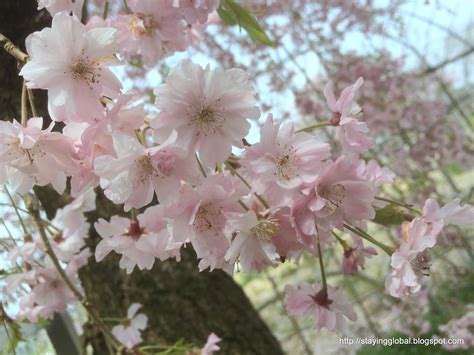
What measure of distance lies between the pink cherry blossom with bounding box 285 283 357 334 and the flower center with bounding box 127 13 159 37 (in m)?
0.52

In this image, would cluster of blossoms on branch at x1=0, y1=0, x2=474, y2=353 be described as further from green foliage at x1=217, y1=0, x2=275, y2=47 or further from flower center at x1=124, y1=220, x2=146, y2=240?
green foliage at x1=217, y1=0, x2=275, y2=47

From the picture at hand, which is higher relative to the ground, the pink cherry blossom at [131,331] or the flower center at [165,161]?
the flower center at [165,161]

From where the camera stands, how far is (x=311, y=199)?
22.4 inches

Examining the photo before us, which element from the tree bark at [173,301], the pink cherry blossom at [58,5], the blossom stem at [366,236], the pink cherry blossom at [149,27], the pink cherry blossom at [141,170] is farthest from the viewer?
the tree bark at [173,301]

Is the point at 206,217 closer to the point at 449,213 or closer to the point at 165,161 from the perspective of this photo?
the point at 165,161

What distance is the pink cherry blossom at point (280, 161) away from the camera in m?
0.57

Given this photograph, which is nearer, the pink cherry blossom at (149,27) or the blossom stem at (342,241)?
the blossom stem at (342,241)

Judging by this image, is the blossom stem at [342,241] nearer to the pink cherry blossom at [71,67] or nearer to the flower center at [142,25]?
the pink cherry blossom at [71,67]

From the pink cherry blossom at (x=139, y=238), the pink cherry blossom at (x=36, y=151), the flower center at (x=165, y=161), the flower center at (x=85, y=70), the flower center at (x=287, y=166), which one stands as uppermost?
the flower center at (x=85, y=70)

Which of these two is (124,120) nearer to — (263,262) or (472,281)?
(263,262)

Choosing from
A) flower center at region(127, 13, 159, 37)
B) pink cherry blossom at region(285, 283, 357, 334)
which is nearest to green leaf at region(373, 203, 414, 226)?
pink cherry blossom at region(285, 283, 357, 334)

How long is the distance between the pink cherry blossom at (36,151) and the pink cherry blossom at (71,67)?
0.10 feet

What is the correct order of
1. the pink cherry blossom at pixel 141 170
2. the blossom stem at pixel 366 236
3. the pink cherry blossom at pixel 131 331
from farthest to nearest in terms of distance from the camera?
1. the pink cherry blossom at pixel 131 331
2. the blossom stem at pixel 366 236
3. the pink cherry blossom at pixel 141 170

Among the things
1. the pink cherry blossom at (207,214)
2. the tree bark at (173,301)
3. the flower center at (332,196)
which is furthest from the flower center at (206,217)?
the tree bark at (173,301)
